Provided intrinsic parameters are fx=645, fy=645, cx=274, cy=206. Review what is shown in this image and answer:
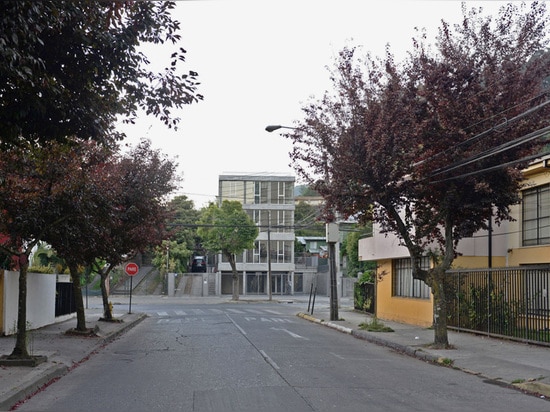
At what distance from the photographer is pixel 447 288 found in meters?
22.8

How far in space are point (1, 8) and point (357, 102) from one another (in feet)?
38.2

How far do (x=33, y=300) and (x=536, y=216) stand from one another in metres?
17.4

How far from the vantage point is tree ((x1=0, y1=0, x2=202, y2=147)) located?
8.70 m

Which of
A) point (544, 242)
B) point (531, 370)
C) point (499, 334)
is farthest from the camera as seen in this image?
point (544, 242)

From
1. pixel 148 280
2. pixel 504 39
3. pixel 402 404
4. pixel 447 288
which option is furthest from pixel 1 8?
pixel 148 280

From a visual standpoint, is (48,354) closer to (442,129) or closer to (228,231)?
(442,129)

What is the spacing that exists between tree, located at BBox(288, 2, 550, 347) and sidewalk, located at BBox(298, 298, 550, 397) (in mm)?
1111

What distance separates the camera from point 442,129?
16.6 metres

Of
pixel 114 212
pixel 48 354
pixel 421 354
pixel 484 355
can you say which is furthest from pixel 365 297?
pixel 48 354

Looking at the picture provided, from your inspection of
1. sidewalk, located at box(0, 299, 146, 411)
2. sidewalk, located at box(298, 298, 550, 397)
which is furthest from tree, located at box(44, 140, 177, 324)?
sidewalk, located at box(298, 298, 550, 397)

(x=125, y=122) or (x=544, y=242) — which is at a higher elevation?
(x=125, y=122)

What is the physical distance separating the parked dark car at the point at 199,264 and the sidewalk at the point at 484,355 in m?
53.5

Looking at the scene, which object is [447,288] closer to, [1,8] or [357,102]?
[357,102]

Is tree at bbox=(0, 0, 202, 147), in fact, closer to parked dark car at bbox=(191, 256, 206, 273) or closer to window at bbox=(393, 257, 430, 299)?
window at bbox=(393, 257, 430, 299)
